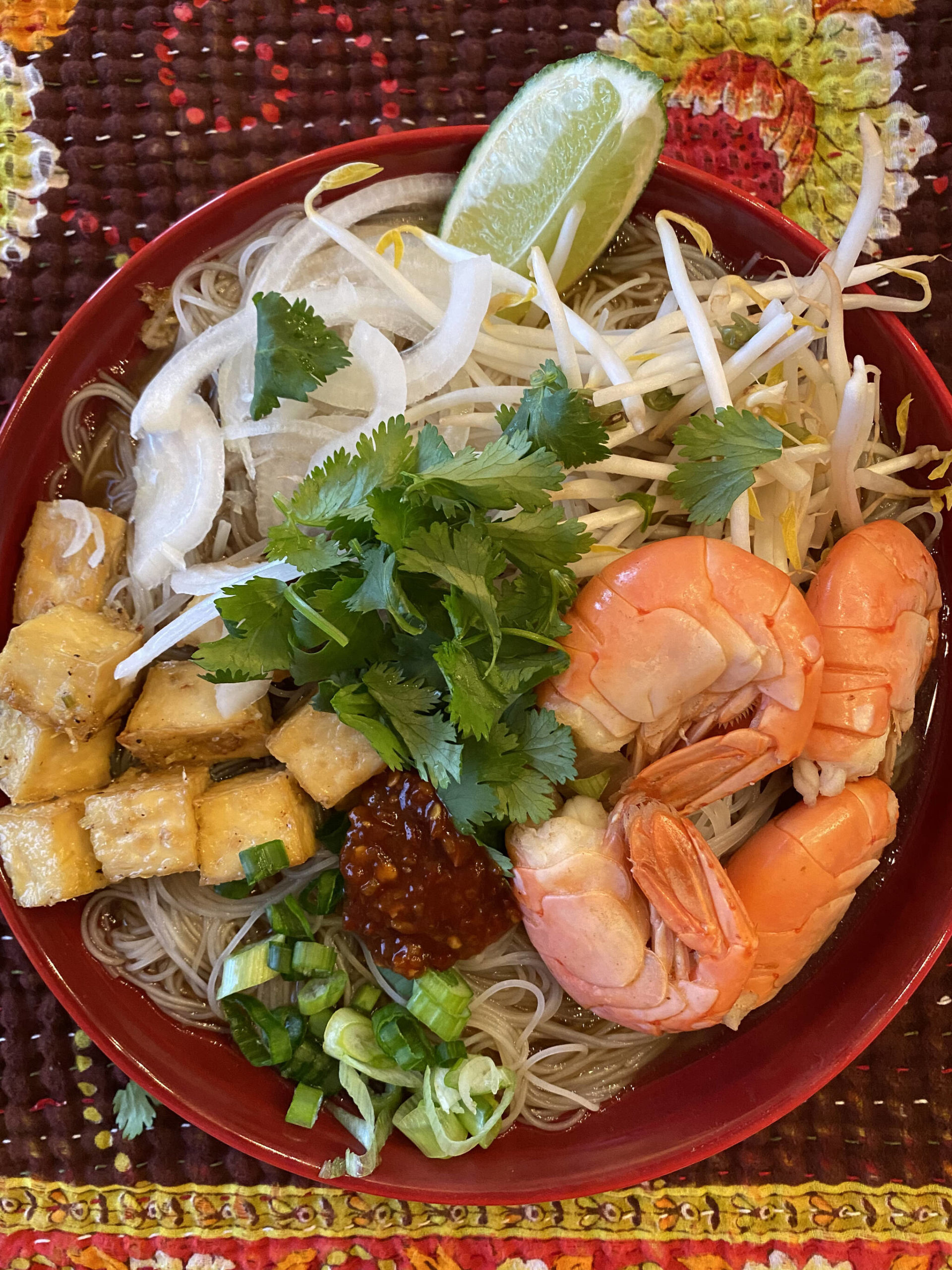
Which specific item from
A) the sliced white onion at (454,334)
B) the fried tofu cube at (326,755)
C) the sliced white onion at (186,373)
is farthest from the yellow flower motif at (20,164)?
the fried tofu cube at (326,755)

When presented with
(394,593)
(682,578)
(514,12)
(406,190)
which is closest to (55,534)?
(394,593)

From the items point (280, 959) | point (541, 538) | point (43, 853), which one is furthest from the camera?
point (280, 959)

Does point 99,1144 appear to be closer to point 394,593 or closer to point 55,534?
point 55,534

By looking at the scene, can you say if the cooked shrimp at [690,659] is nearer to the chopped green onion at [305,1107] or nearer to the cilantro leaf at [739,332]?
the cilantro leaf at [739,332]

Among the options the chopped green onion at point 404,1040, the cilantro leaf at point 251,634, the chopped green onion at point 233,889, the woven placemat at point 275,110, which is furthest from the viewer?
the woven placemat at point 275,110

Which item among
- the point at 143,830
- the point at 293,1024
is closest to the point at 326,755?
the point at 143,830

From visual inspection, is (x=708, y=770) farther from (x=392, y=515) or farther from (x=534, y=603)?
(x=392, y=515)
